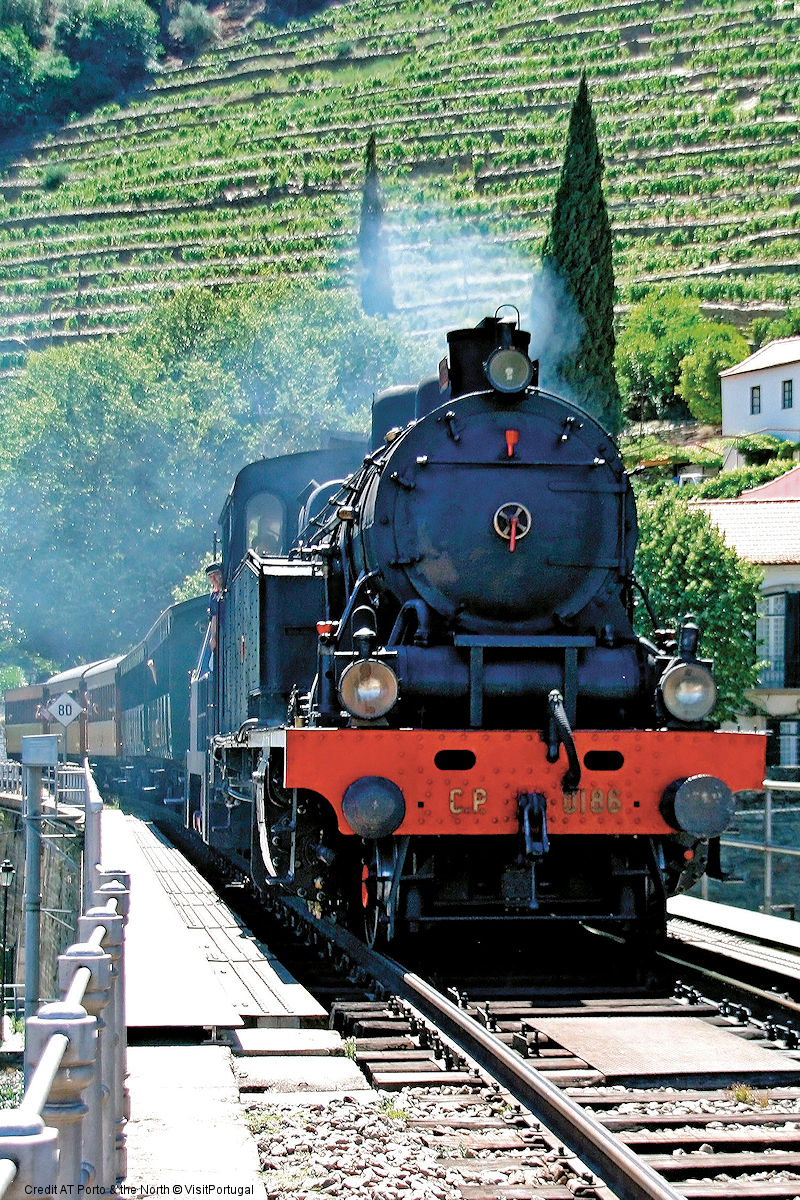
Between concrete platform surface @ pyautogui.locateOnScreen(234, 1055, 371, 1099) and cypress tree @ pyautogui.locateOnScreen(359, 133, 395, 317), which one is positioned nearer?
concrete platform surface @ pyautogui.locateOnScreen(234, 1055, 371, 1099)

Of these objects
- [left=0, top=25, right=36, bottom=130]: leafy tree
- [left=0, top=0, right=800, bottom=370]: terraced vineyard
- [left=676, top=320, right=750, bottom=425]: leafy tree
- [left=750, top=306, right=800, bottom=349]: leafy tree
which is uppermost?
[left=0, top=25, right=36, bottom=130]: leafy tree

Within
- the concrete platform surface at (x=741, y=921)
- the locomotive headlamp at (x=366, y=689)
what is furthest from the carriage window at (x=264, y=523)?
the locomotive headlamp at (x=366, y=689)

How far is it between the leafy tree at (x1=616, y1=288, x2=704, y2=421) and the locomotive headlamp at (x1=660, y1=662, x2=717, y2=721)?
7177 cm

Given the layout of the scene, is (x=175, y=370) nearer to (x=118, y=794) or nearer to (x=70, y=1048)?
(x=118, y=794)

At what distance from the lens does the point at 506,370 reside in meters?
8.12

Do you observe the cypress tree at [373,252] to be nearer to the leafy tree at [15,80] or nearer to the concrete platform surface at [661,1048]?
the leafy tree at [15,80]

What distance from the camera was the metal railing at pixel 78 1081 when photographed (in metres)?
1.88

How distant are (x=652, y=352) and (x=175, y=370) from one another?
105 ft

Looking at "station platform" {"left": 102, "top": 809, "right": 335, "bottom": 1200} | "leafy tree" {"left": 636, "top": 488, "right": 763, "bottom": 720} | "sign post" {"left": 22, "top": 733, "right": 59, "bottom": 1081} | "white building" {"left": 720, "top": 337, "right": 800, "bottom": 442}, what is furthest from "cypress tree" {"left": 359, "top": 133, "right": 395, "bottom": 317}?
"station platform" {"left": 102, "top": 809, "right": 335, "bottom": 1200}

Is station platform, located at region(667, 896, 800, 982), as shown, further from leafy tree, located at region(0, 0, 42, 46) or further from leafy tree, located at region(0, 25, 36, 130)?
leafy tree, located at region(0, 0, 42, 46)

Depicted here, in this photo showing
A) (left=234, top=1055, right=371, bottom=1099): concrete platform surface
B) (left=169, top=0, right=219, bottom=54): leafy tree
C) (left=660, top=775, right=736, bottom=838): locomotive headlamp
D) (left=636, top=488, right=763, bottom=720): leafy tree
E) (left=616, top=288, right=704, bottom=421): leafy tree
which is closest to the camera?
(left=234, top=1055, right=371, bottom=1099): concrete platform surface

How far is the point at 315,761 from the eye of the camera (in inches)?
285

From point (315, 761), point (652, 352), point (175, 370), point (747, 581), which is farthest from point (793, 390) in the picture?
point (315, 761)

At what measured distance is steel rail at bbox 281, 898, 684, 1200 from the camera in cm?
414
